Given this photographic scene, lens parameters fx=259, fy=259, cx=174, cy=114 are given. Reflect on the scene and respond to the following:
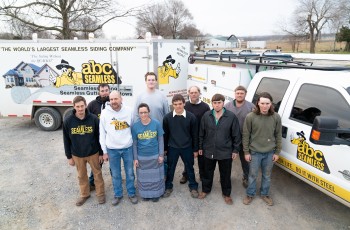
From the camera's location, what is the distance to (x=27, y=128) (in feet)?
27.0

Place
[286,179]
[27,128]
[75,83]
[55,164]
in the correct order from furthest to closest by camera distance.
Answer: [27,128] < [75,83] < [55,164] < [286,179]

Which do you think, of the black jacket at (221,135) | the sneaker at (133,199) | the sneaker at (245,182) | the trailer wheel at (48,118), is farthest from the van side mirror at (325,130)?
the trailer wheel at (48,118)

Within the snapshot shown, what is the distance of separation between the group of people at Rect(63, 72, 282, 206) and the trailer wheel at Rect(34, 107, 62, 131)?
13.0 feet

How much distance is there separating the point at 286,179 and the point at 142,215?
9.22 feet

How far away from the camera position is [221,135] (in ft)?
12.6

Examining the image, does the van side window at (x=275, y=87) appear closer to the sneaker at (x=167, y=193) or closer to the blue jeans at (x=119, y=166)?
the sneaker at (x=167, y=193)

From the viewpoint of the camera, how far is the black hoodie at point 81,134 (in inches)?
151

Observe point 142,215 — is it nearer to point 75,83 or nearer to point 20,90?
point 75,83

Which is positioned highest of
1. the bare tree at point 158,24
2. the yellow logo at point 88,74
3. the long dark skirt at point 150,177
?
the bare tree at point 158,24

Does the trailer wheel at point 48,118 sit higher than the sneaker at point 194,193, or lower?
higher

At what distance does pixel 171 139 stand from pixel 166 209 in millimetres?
1101

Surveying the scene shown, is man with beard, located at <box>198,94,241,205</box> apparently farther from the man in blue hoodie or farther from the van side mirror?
the van side mirror

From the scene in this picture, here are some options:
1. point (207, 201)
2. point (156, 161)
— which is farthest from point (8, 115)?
point (207, 201)

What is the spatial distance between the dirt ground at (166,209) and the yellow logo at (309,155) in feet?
3.00
